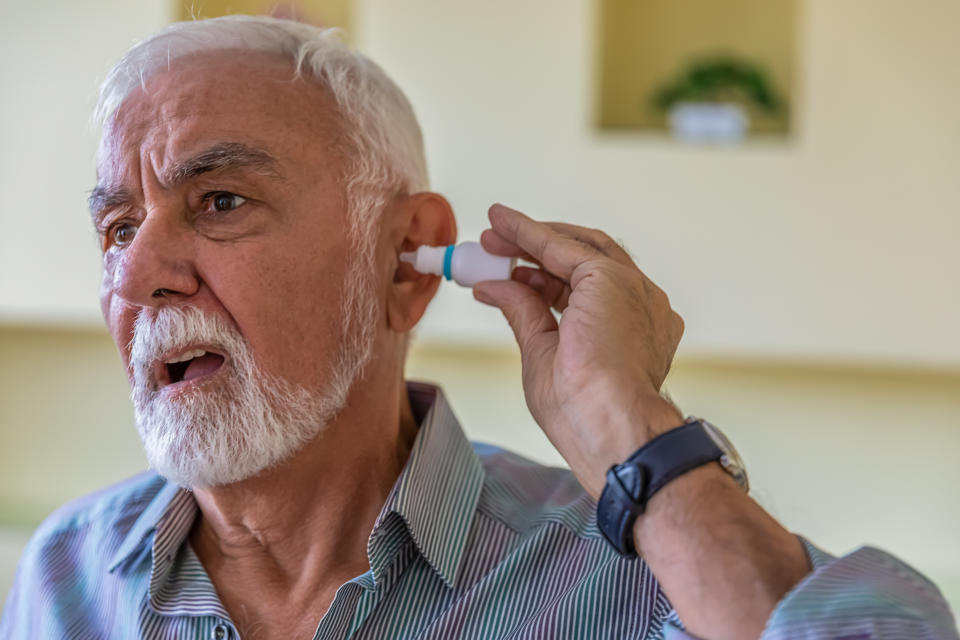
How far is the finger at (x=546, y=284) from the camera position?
1.08 metres

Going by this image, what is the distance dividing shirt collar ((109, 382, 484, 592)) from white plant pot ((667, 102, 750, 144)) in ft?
6.10

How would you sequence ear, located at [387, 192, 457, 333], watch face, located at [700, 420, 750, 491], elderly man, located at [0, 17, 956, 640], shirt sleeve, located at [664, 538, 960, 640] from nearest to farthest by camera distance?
shirt sleeve, located at [664, 538, 960, 640], watch face, located at [700, 420, 750, 491], elderly man, located at [0, 17, 956, 640], ear, located at [387, 192, 457, 333]

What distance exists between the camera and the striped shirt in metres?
1.00

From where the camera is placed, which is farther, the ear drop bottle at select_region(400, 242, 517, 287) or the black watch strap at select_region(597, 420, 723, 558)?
the ear drop bottle at select_region(400, 242, 517, 287)

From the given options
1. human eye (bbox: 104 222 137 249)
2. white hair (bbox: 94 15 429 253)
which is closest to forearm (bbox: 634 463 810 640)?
white hair (bbox: 94 15 429 253)

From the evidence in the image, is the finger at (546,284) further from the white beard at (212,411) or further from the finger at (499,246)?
the white beard at (212,411)

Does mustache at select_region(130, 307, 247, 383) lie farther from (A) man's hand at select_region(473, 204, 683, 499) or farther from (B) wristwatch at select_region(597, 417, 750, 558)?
(B) wristwatch at select_region(597, 417, 750, 558)

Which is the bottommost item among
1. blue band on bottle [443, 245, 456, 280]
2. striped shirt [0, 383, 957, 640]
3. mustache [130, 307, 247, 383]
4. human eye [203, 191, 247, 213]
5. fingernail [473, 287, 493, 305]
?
striped shirt [0, 383, 957, 640]

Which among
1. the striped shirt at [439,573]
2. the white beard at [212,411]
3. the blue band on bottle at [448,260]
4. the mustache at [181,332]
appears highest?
the blue band on bottle at [448,260]

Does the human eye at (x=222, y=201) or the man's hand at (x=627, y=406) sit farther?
the human eye at (x=222, y=201)

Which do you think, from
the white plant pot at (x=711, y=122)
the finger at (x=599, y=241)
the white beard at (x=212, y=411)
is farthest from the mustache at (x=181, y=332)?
the white plant pot at (x=711, y=122)

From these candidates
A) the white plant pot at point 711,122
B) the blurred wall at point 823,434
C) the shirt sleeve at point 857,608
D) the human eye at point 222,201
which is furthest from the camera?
the blurred wall at point 823,434

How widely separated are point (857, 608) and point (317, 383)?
60cm

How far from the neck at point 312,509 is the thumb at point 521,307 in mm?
193
